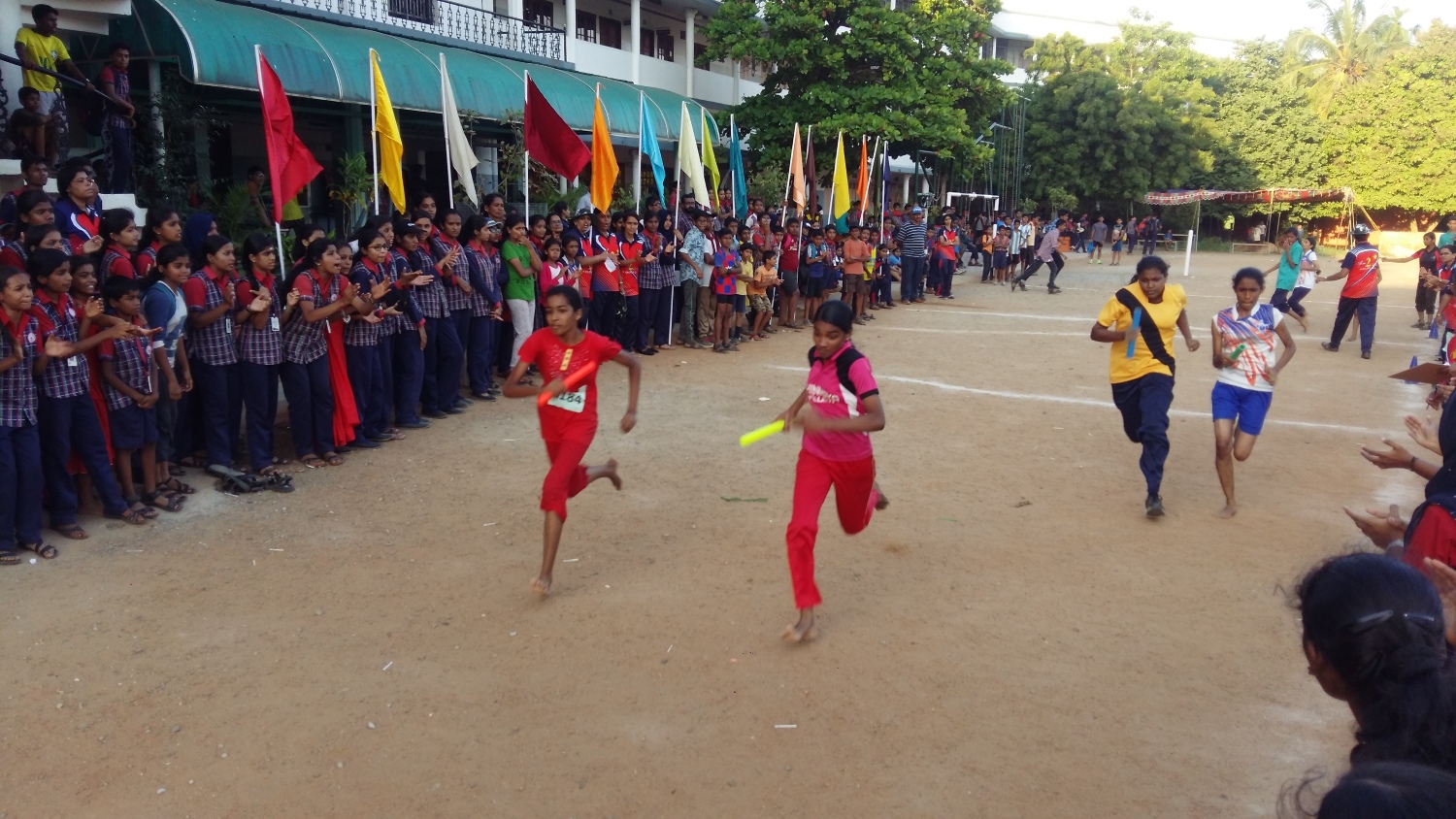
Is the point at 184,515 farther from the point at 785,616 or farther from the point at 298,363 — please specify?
the point at 785,616

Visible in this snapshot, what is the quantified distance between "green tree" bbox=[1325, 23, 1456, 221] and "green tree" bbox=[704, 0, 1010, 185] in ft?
86.9

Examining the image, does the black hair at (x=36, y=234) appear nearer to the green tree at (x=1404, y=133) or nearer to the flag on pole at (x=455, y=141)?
the flag on pole at (x=455, y=141)

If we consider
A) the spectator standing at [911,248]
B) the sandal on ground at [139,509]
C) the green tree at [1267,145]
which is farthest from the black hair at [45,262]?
the green tree at [1267,145]

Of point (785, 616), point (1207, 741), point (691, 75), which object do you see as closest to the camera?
point (1207, 741)

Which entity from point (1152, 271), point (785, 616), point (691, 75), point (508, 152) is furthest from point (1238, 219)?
point (785, 616)

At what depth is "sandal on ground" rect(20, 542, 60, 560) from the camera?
5.56 metres

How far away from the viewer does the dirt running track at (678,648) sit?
361 centimetres

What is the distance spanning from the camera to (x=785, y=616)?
500 centimetres

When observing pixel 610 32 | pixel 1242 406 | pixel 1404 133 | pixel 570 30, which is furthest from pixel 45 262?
pixel 1404 133

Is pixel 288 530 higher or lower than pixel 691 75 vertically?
lower

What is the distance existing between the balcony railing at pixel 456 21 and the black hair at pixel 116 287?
36.4 feet

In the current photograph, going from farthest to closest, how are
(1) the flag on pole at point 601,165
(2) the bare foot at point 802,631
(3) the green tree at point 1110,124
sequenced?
1. (3) the green tree at point 1110,124
2. (1) the flag on pole at point 601,165
3. (2) the bare foot at point 802,631

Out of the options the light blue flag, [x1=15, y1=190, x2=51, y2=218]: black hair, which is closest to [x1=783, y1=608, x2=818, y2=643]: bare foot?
[x1=15, y1=190, x2=51, y2=218]: black hair

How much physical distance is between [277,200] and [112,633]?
3942 millimetres
